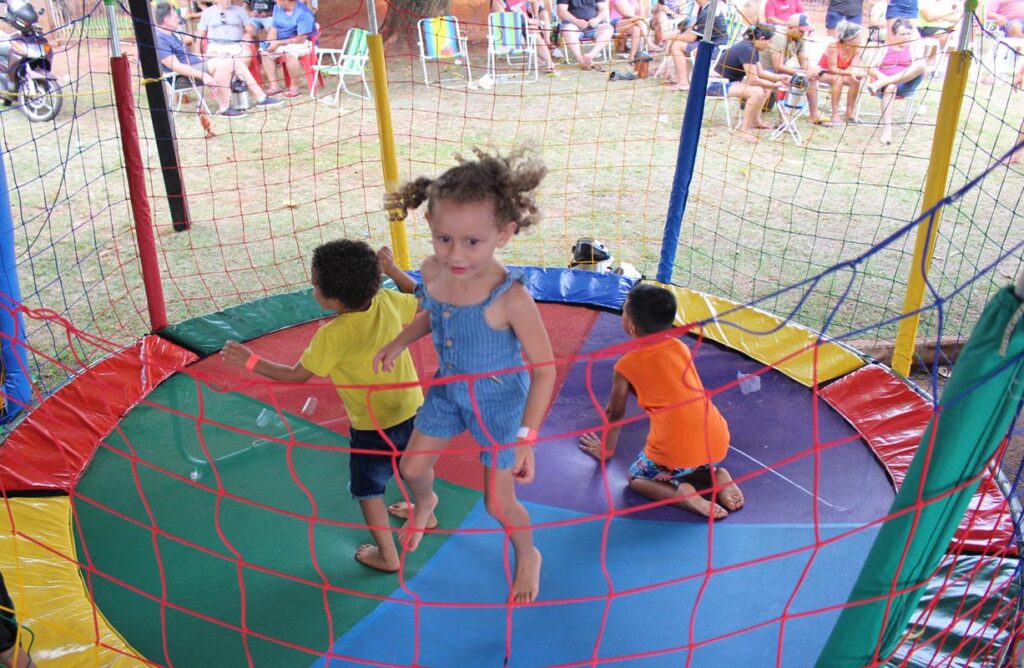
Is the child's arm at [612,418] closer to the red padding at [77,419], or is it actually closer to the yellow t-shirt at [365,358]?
the yellow t-shirt at [365,358]

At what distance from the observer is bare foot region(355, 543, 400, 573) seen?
9.48ft

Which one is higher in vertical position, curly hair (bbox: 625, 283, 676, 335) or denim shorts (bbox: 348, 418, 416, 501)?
curly hair (bbox: 625, 283, 676, 335)

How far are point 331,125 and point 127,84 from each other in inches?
191

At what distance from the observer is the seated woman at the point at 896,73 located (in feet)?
25.5

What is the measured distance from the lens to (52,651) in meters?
2.53

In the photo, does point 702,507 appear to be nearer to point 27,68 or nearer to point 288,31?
point 288,31

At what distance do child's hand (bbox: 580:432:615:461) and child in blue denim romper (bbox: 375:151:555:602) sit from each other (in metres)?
0.82

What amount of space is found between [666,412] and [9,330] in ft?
9.48

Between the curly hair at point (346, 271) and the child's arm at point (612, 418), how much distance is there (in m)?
1.08

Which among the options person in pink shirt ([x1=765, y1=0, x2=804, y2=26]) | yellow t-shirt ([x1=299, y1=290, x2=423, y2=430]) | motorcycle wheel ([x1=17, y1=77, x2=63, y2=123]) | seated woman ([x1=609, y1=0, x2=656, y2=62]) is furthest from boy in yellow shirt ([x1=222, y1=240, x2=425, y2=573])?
seated woman ([x1=609, y1=0, x2=656, y2=62])

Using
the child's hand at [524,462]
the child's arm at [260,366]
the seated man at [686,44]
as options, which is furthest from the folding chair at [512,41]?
the child's hand at [524,462]

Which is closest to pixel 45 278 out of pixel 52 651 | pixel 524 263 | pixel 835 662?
pixel 524 263

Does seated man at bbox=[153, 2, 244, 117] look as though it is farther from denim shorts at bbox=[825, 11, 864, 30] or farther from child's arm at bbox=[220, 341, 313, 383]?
denim shorts at bbox=[825, 11, 864, 30]

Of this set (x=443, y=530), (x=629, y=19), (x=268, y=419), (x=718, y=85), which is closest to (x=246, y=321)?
(x=268, y=419)
